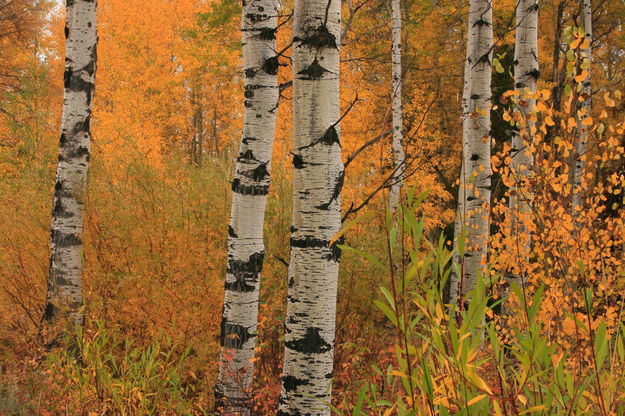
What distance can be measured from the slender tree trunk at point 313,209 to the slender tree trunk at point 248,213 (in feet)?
4.21

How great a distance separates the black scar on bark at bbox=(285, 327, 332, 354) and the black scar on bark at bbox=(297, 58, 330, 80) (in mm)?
1260

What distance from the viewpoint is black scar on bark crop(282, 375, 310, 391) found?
2.70 meters

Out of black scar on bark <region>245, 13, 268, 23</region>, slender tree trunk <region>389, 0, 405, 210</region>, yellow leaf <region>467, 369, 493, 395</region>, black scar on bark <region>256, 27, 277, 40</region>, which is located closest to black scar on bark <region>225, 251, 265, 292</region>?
black scar on bark <region>256, 27, 277, 40</region>

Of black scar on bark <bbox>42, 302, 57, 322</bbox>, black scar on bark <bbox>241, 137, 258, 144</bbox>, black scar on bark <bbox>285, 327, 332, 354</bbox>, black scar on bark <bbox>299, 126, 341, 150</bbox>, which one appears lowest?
black scar on bark <bbox>42, 302, 57, 322</bbox>

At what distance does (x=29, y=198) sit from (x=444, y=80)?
1182cm

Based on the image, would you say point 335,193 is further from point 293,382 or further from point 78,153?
point 78,153

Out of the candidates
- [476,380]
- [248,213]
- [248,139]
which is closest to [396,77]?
[248,139]

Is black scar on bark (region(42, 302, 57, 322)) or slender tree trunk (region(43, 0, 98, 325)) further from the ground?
slender tree trunk (region(43, 0, 98, 325))

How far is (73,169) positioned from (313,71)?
357cm

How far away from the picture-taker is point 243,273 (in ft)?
13.3

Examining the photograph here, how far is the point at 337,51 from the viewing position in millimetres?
2785

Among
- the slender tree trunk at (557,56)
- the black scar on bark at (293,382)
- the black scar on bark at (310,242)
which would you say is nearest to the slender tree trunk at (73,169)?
the black scar on bark at (293,382)

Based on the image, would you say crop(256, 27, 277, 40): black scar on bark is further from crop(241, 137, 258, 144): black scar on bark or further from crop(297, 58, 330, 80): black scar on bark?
crop(297, 58, 330, 80): black scar on bark

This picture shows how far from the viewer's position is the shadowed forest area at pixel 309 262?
5.60 feet
